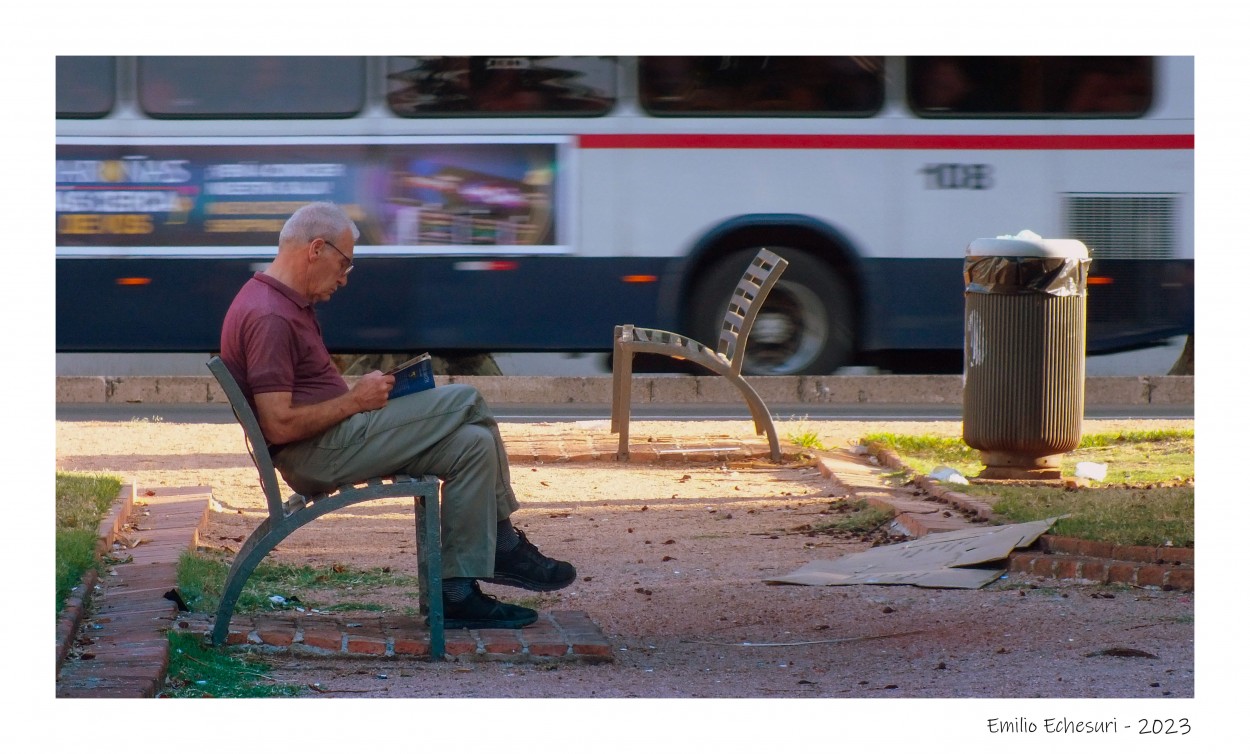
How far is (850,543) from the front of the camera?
6180 millimetres

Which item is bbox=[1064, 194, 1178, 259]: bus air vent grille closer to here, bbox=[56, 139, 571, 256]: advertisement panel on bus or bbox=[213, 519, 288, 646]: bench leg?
bbox=[56, 139, 571, 256]: advertisement panel on bus

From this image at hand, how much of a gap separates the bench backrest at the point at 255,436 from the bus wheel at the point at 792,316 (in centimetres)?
778

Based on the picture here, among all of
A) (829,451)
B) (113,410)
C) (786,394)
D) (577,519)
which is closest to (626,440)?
(829,451)

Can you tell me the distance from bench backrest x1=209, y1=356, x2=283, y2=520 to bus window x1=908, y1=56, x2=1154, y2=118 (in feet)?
27.1

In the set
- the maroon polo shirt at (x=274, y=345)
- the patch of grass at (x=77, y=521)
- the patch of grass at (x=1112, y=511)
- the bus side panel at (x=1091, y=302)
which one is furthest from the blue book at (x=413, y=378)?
the bus side panel at (x=1091, y=302)

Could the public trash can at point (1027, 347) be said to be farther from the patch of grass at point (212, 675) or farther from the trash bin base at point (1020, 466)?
the patch of grass at point (212, 675)

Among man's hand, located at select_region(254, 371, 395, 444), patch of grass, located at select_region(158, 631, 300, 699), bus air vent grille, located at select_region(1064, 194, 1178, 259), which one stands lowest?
patch of grass, located at select_region(158, 631, 300, 699)

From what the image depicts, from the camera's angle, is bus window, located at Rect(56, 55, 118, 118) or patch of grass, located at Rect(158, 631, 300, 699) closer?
patch of grass, located at Rect(158, 631, 300, 699)

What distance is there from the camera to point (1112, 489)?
23.3ft

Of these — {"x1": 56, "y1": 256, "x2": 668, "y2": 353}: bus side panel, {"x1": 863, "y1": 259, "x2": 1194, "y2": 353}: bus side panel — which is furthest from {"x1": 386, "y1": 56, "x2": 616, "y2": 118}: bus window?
{"x1": 863, "y1": 259, "x2": 1194, "y2": 353}: bus side panel

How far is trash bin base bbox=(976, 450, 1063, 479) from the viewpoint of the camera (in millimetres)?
7688

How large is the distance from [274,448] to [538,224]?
740 centimetres

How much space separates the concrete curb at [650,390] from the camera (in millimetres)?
12484

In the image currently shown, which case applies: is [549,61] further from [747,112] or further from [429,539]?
[429,539]
